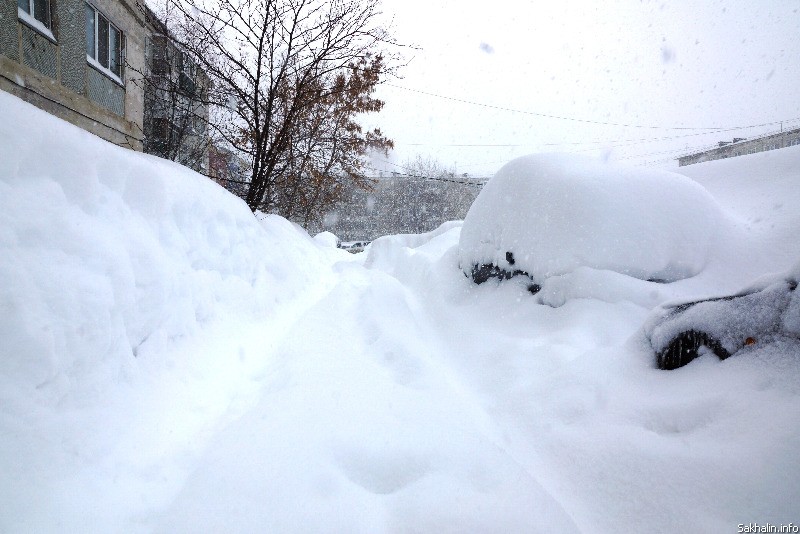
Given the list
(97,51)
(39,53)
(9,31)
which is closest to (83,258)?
(9,31)

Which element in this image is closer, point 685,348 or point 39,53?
point 685,348

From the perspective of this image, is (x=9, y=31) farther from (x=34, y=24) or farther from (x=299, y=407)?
(x=299, y=407)

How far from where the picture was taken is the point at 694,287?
375cm

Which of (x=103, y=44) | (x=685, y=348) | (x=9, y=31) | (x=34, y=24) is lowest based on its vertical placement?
(x=685, y=348)

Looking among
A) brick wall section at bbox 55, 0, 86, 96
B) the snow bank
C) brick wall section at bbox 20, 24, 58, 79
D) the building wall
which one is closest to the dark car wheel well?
the snow bank

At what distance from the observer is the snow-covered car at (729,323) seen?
82.1 inches

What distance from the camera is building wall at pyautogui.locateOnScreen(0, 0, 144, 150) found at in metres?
6.84

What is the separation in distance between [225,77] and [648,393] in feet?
27.3

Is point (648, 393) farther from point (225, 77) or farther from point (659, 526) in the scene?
point (225, 77)

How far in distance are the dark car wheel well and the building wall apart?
399 inches

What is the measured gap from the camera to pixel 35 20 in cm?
735

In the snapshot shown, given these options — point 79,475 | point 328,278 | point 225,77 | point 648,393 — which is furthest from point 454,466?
point 225,77

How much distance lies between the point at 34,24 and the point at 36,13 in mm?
393

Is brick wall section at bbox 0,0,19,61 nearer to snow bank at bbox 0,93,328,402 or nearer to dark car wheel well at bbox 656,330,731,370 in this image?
snow bank at bbox 0,93,328,402
